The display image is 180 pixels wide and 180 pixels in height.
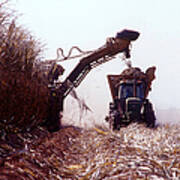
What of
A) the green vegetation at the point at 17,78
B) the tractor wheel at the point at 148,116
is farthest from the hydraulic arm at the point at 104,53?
the green vegetation at the point at 17,78

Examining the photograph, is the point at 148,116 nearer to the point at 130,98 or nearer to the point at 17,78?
the point at 130,98

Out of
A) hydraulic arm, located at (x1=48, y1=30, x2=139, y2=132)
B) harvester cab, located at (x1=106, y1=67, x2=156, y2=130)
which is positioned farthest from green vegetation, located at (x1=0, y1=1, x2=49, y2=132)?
harvester cab, located at (x1=106, y1=67, x2=156, y2=130)

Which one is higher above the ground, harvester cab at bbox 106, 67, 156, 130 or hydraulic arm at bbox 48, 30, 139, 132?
hydraulic arm at bbox 48, 30, 139, 132

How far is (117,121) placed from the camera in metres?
10.1

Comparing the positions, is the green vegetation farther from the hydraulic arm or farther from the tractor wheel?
the tractor wheel

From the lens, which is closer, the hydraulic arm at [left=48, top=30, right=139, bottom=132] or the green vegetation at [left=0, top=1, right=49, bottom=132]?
the green vegetation at [left=0, top=1, right=49, bottom=132]

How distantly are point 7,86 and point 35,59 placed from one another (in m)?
1.42

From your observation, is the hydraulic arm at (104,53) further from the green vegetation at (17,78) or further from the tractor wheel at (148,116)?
the green vegetation at (17,78)

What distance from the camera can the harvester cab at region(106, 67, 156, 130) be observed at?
405 inches

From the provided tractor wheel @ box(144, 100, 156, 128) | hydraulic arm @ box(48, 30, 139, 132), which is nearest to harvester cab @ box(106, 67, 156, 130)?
tractor wheel @ box(144, 100, 156, 128)

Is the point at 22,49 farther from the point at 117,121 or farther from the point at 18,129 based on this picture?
the point at 117,121

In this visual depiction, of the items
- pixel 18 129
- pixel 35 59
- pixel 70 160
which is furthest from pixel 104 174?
pixel 35 59

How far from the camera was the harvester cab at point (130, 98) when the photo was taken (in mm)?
10289

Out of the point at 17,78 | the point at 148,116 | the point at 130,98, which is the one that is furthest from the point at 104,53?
the point at 17,78
